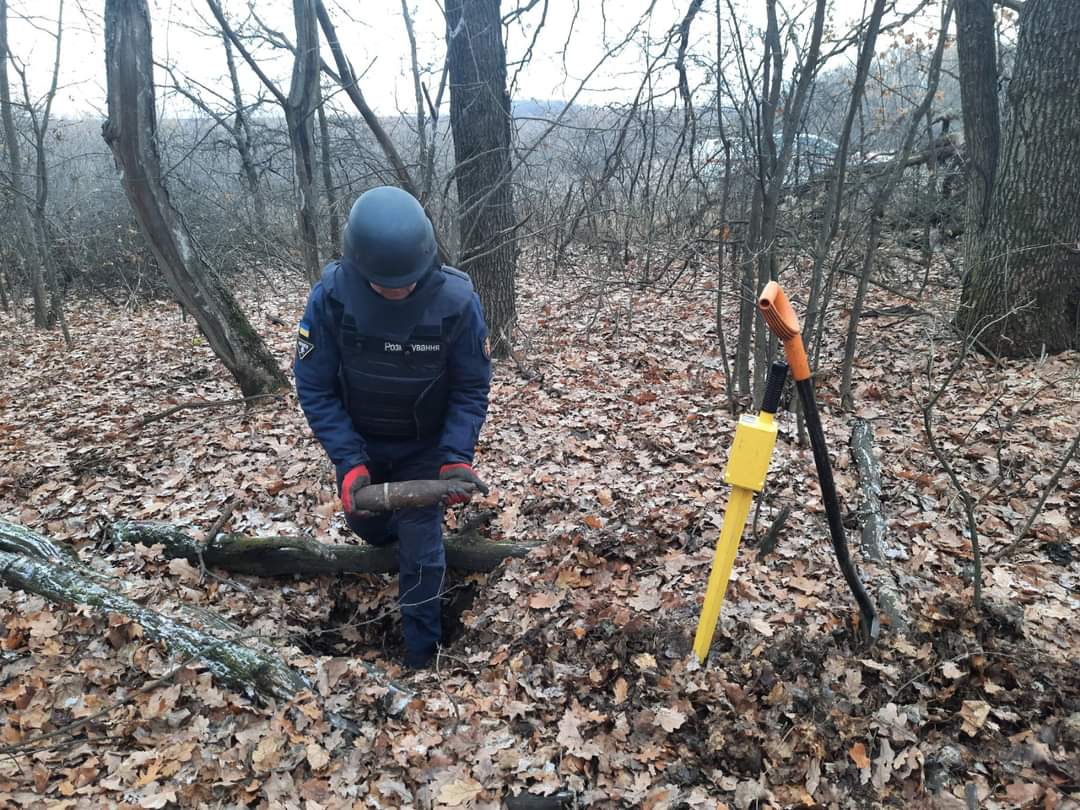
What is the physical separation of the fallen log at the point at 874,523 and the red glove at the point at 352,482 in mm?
2560

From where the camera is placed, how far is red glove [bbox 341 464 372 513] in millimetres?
3342

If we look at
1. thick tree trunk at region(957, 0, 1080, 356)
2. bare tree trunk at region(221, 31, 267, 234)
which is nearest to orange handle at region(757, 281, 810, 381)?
thick tree trunk at region(957, 0, 1080, 356)

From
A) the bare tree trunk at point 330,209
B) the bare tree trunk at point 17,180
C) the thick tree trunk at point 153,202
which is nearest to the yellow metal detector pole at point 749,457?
the thick tree trunk at point 153,202

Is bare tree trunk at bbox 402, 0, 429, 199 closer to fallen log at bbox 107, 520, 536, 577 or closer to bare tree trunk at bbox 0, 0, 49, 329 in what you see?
fallen log at bbox 107, 520, 536, 577

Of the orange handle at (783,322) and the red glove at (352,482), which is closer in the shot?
the orange handle at (783,322)

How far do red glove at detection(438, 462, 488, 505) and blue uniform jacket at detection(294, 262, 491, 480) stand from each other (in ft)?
0.21

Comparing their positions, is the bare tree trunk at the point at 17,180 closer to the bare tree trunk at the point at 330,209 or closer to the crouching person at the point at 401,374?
the bare tree trunk at the point at 330,209

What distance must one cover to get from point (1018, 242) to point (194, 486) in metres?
7.42

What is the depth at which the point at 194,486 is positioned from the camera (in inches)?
191

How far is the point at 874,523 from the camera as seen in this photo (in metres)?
3.52

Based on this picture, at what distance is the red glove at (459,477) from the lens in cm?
341

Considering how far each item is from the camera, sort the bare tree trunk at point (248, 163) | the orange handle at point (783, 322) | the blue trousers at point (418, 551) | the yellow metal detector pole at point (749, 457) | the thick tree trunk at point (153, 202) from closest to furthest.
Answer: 1. the orange handle at point (783, 322)
2. the yellow metal detector pole at point (749, 457)
3. the blue trousers at point (418, 551)
4. the thick tree trunk at point (153, 202)
5. the bare tree trunk at point (248, 163)

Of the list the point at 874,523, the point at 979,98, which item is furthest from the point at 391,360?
the point at 979,98

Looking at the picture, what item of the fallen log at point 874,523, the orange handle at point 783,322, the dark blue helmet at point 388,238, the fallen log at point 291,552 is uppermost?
the dark blue helmet at point 388,238
